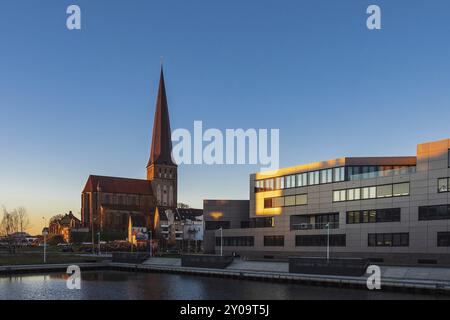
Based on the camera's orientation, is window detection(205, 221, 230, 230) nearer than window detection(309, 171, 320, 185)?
No

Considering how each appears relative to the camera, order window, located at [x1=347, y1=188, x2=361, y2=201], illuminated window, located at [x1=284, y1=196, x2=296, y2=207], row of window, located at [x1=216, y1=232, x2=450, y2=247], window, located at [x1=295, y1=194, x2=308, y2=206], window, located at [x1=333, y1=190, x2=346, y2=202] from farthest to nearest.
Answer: illuminated window, located at [x1=284, y1=196, x2=296, y2=207]
window, located at [x1=295, y1=194, x2=308, y2=206]
window, located at [x1=333, y1=190, x2=346, y2=202]
window, located at [x1=347, y1=188, x2=361, y2=201]
row of window, located at [x1=216, y1=232, x2=450, y2=247]

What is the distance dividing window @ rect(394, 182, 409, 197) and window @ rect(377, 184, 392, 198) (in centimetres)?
106

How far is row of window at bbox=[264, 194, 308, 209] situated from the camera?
89688 millimetres

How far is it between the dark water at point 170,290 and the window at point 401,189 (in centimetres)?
2444

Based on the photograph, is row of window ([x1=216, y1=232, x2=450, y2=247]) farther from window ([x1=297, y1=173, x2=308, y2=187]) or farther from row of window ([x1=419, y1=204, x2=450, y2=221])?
window ([x1=297, y1=173, x2=308, y2=187])

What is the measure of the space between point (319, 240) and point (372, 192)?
12736 mm

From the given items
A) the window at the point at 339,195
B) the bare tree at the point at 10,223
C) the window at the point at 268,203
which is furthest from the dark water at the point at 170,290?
the bare tree at the point at 10,223

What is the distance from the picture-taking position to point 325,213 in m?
86.3

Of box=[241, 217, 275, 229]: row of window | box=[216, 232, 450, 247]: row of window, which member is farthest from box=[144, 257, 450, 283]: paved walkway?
box=[241, 217, 275, 229]: row of window

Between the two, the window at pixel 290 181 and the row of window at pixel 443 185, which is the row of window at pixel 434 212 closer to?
the row of window at pixel 443 185

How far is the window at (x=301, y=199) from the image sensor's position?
89.2m
